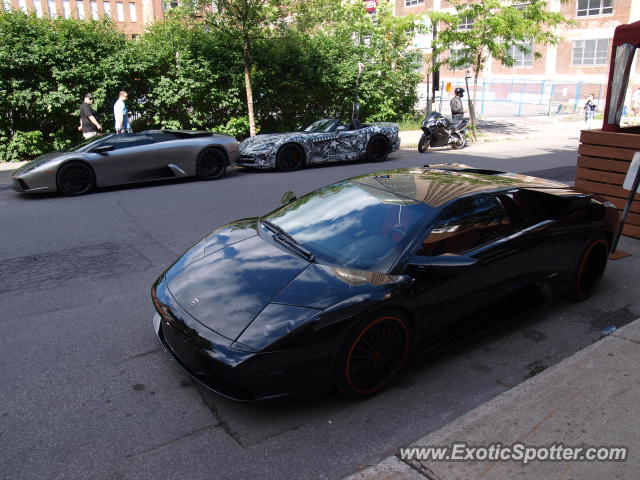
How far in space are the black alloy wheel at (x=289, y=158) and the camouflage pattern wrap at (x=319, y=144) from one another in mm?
100

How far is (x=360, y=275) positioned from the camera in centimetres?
359

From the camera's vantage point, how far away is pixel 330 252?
3.87m

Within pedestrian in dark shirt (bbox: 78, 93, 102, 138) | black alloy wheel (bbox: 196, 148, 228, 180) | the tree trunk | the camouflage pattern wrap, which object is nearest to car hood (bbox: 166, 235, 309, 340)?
black alloy wheel (bbox: 196, 148, 228, 180)

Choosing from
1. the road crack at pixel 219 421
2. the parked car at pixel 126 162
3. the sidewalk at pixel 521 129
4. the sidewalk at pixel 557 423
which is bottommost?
the sidewalk at pixel 521 129

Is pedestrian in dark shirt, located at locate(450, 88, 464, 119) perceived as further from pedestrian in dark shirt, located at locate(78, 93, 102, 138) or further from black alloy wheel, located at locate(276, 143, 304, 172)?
pedestrian in dark shirt, located at locate(78, 93, 102, 138)

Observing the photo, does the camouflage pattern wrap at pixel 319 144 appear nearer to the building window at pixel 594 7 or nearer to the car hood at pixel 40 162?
the car hood at pixel 40 162

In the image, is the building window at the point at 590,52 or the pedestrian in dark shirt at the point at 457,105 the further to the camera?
the building window at the point at 590,52

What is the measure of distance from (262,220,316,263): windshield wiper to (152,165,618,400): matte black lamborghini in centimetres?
2

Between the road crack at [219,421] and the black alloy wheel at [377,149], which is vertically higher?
the black alloy wheel at [377,149]

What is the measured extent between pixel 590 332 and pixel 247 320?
3.06 m

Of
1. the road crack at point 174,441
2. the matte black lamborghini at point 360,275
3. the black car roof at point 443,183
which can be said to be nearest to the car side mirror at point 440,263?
the matte black lamborghini at point 360,275

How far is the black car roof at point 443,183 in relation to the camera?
427cm

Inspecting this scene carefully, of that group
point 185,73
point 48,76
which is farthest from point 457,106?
point 48,76

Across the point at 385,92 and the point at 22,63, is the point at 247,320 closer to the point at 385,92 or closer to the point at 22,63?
the point at 22,63
